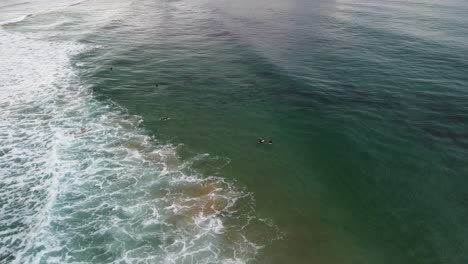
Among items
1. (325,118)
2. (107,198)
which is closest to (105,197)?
(107,198)

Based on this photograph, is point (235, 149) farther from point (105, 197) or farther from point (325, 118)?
point (105, 197)

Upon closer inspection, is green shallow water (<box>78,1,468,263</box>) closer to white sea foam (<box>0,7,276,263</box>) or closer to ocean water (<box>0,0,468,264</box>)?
ocean water (<box>0,0,468,264</box>)

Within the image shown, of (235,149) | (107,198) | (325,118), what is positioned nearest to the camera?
(107,198)

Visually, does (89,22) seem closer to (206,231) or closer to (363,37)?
(363,37)

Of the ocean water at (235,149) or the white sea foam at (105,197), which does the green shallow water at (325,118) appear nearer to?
the ocean water at (235,149)

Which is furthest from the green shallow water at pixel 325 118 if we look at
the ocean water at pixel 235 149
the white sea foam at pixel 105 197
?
the white sea foam at pixel 105 197

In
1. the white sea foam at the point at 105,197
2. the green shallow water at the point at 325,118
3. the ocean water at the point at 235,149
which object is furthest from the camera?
the green shallow water at the point at 325,118
